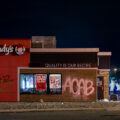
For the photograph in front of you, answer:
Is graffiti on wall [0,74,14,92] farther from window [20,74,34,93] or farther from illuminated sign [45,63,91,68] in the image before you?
illuminated sign [45,63,91,68]

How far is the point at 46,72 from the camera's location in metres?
20.4

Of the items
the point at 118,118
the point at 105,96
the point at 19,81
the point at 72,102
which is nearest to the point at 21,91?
the point at 19,81

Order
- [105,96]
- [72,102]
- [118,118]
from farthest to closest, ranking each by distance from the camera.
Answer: [105,96] < [72,102] < [118,118]

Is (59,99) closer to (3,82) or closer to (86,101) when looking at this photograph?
(86,101)

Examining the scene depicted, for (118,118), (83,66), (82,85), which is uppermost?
(83,66)

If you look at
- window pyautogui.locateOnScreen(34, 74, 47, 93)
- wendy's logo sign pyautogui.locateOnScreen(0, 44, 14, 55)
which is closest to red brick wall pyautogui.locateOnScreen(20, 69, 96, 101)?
window pyautogui.locateOnScreen(34, 74, 47, 93)

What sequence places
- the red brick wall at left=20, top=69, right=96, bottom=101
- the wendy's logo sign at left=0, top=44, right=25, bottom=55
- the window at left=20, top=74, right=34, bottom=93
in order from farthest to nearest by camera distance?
the window at left=20, top=74, right=34, bottom=93
the red brick wall at left=20, top=69, right=96, bottom=101
the wendy's logo sign at left=0, top=44, right=25, bottom=55

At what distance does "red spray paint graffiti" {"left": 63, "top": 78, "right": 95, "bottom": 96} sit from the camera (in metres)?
20.2

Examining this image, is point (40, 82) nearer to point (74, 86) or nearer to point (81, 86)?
point (74, 86)

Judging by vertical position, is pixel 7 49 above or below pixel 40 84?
above

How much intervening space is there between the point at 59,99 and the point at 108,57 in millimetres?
5938

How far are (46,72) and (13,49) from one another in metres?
3.27

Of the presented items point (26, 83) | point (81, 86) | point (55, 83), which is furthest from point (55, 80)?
point (26, 83)

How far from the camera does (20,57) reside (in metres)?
20.2
